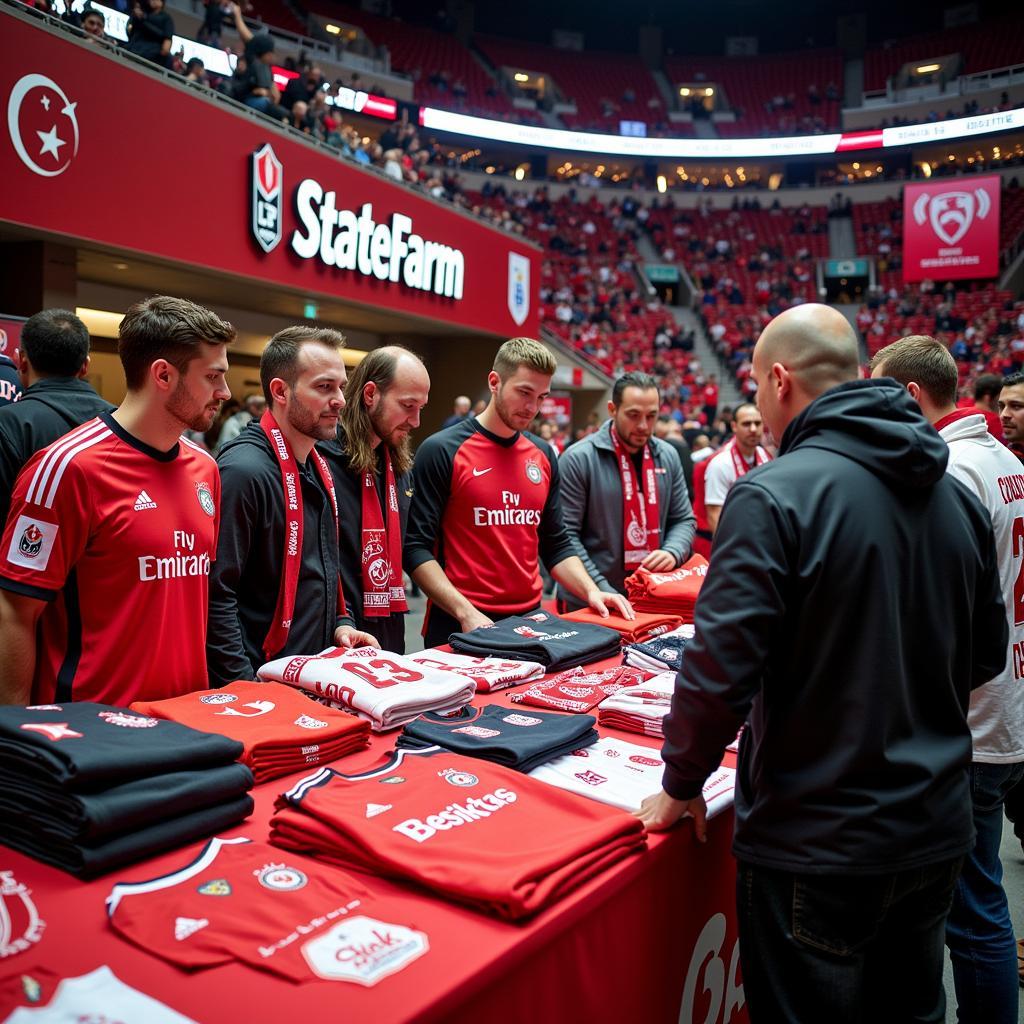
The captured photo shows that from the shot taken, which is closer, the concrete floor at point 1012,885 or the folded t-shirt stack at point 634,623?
the concrete floor at point 1012,885

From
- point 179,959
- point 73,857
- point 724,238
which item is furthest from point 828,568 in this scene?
point 724,238

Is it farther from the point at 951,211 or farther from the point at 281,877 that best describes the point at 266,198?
the point at 951,211

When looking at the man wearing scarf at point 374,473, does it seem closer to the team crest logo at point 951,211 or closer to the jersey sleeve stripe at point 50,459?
the jersey sleeve stripe at point 50,459

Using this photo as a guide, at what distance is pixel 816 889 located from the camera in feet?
4.38

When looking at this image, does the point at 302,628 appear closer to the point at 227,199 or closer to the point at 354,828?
the point at 354,828

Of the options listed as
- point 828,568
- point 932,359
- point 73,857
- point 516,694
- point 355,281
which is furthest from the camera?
point 355,281

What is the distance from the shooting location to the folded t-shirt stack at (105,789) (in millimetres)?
1219

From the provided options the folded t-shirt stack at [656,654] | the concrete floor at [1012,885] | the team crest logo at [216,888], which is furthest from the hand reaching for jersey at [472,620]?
the concrete floor at [1012,885]

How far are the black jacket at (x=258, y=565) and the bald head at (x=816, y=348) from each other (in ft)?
4.86

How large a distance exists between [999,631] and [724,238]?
33136mm

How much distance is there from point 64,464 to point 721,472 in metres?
4.29

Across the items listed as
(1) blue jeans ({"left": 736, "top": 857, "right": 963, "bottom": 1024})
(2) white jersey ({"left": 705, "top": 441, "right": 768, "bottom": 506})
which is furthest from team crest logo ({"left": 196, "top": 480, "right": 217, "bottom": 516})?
(2) white jersey ({"left": 705, "top": 441, "right": 768, "bottom": 506})

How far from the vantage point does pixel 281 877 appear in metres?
1.21

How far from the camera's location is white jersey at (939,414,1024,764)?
2.22 metres
